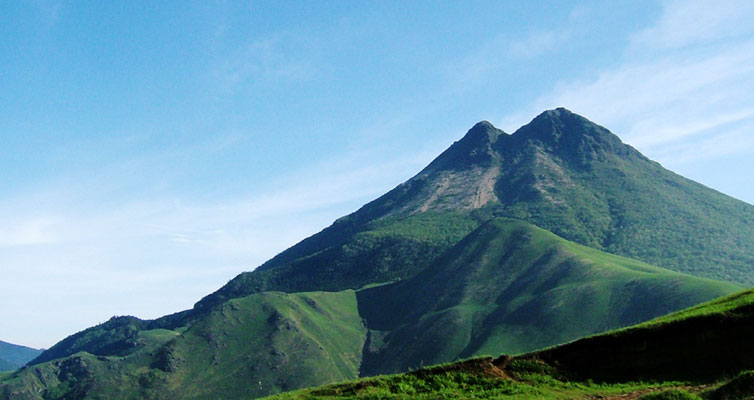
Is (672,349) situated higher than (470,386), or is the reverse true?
(470,386)

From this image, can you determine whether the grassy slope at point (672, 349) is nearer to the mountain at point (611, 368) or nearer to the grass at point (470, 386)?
the mountain at point (611, 368)

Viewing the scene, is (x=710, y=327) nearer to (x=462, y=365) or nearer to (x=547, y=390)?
(x=547, y=390)

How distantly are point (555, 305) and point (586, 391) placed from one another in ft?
569

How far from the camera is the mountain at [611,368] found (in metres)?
31.7

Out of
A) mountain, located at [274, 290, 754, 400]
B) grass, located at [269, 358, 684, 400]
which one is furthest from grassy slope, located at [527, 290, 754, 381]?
grass, located at [269, 358, 684, 400]

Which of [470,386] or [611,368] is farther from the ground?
[470,386]

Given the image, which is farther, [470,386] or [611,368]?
[611,368]

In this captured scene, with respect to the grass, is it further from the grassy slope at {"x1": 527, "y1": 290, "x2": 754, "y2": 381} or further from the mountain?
the grassy slope at {"x1": 527, "y1": 290, "x2": 754, "y2": 381}

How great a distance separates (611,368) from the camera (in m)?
34.8

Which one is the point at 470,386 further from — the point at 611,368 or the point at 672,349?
the point at 672,349

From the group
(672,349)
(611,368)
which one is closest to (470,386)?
(611,368)

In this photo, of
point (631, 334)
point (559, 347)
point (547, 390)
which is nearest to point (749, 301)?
point (631, 334)

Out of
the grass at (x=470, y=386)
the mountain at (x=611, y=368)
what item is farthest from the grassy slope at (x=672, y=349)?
the grass at (x=470, y=386)

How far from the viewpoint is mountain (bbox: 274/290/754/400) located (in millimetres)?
31656
